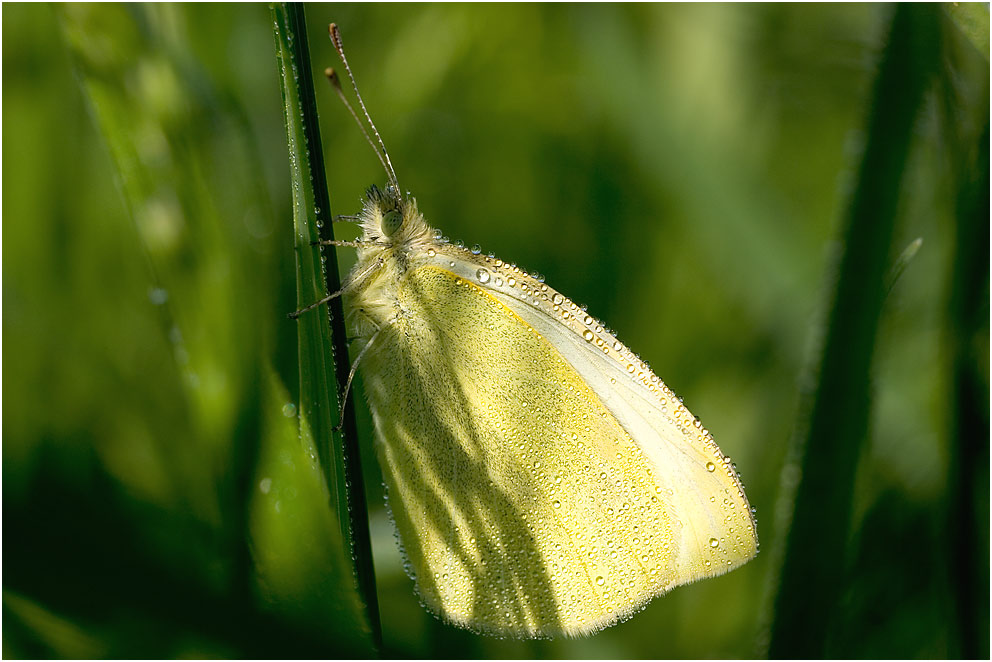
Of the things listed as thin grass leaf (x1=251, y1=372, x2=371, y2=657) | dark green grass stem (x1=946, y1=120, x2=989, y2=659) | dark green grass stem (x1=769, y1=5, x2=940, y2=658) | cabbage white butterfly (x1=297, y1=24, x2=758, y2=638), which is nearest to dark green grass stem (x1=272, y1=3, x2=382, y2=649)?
thin grass leaf (x1=251, y1=372, x2=371, y2=657)

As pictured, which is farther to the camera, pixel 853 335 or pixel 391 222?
pixel 391 222

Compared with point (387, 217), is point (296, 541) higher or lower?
lower

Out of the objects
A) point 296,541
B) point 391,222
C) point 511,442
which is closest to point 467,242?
point 391,222

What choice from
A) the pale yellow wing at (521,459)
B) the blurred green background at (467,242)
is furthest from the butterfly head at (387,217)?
the blurred green background at (467,242)

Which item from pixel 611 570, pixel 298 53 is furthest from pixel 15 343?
pixel 611 570

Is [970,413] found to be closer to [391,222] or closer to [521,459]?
[521,459]

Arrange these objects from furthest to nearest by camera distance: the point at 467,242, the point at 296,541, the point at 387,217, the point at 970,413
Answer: the point at 467,242 → the point at 387,217 → the point at 970,413 → the point at 296,541

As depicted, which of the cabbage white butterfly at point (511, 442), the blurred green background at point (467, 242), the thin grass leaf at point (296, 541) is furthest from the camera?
the cabbage white butterfly at point (511, 442)

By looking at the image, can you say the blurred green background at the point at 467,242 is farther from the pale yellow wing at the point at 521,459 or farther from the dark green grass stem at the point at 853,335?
the pale yellow wing at the point at 521,459
